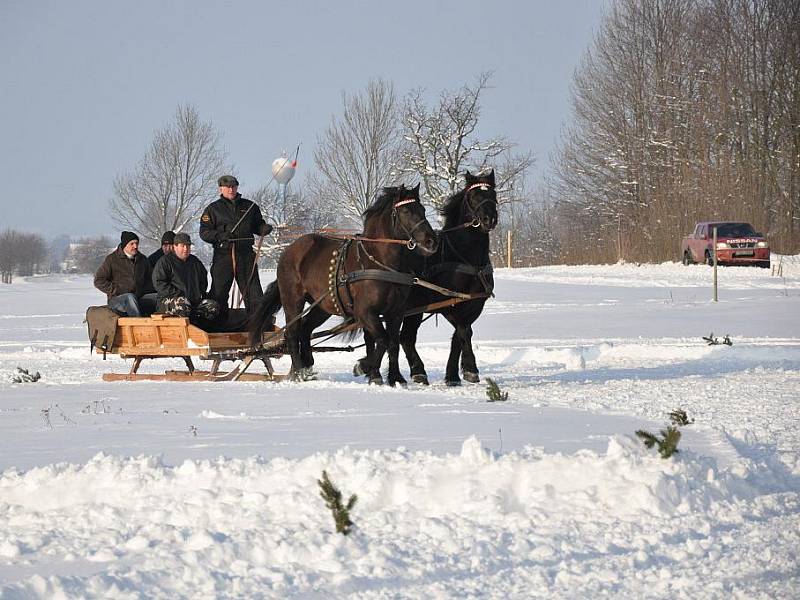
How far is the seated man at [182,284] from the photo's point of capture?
12.6 meters

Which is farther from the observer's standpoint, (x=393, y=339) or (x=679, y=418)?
(x=393, y=339)

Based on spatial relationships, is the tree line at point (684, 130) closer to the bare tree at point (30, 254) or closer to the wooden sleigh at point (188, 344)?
the wooden sleigh at point (188, 344)

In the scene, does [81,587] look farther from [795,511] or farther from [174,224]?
[174,224]

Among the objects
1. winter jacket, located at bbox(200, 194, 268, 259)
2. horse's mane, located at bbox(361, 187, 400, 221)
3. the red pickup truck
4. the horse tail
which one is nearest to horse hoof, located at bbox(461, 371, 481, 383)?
horse's mane, located at bbox(361, 187, 400, 221)

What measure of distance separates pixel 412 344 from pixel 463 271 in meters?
0.99

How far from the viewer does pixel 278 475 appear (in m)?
6.15

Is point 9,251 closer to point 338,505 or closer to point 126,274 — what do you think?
point 126,274

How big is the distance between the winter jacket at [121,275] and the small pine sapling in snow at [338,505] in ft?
26.5

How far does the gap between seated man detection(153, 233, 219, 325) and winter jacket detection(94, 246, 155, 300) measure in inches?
23.0

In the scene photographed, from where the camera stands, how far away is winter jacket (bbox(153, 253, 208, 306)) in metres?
12.7

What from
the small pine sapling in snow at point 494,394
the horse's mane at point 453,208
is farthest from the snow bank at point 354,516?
the horse's mane at point 453,208

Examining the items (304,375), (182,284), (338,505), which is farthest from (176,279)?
(338,505)

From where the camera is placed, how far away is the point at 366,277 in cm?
1148

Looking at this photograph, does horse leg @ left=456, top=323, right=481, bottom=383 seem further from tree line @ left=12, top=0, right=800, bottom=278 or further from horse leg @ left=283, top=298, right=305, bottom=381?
tree line @ left=12, top=0, right=800, bottom=278
